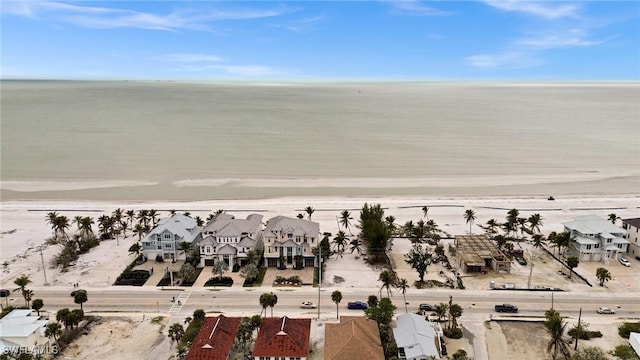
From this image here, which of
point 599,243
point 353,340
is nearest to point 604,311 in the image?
point 599,243

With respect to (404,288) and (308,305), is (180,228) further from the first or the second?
(404,288)

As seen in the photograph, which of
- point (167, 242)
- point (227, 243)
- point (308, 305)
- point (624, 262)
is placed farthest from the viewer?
point (167, 242)

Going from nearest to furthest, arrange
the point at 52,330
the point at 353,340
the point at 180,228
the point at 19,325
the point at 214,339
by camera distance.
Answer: the point at 353,340
the point at 214,339
the point at 52,330
the point at 19,325
the point at 180,228

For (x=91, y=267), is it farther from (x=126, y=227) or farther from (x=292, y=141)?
(x=292, y=141)

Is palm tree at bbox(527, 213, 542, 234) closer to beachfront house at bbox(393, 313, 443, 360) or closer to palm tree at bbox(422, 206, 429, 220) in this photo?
palm tree at bbox(422, 206, 429, 220)

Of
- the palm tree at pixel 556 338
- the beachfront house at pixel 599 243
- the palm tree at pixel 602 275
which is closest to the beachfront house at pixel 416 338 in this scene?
the palm tree at pixel 556 338

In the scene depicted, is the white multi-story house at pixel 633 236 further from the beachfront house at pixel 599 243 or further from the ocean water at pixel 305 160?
the ocean water at pixel 305 160

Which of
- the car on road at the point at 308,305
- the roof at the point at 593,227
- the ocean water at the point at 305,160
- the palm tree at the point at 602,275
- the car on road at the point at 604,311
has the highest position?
the ocean water at the point at 305,160
